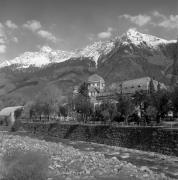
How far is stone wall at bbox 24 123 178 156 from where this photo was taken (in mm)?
48578

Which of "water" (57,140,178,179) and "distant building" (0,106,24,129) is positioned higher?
"distant building" (0,106,24,129)

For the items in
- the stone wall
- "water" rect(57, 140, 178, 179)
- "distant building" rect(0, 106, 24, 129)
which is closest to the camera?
"water" rect(57, 140, 178, 179)

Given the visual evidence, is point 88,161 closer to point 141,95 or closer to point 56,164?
point 56,164

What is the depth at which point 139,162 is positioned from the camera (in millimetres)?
42156

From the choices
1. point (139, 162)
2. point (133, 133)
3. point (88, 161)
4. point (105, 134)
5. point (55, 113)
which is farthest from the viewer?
point (55, 113)

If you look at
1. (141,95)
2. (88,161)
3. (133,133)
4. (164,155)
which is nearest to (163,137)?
(164,155)

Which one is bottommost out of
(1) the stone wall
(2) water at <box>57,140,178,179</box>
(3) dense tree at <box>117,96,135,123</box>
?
(2) water at <box>57,140,178,179</box>

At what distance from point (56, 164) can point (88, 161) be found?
4.42 meters

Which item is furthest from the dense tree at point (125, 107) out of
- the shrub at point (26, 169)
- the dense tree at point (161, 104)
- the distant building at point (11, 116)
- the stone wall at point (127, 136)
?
the shrub at point (26, 169)

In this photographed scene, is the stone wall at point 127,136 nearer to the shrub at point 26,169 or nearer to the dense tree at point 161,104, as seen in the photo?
the dense tree at point 161,104

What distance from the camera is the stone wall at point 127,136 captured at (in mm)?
48578

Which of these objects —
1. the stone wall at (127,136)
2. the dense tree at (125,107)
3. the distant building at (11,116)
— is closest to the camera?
the stone wall at (127,136)

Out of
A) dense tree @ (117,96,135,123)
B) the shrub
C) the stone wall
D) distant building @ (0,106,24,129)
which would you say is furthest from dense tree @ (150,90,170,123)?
distant building @ (0,106,24,129)

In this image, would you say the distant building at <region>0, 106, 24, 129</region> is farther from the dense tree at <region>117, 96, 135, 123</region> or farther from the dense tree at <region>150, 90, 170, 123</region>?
the dense tree at <region>150, 90, 170, 123</region>
